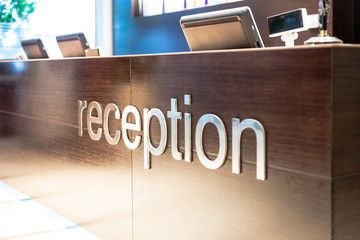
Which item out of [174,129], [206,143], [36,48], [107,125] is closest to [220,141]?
[206,143]

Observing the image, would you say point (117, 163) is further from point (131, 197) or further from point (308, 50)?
point (308, 50)

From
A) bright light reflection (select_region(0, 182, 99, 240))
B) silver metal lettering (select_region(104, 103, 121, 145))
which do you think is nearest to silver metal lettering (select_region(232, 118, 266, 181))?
silver metal lettering (select_region(104, 103, 121, 145))

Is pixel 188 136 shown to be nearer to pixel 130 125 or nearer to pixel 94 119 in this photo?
pixel 130 125

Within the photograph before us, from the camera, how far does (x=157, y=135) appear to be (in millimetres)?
2246

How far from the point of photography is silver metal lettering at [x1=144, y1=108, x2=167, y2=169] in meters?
2.19

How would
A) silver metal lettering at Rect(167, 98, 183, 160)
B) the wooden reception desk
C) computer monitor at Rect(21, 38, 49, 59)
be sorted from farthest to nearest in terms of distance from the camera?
computer monitor at Rect(21, 38, 49, 59)
silver metal lettering at Rect(167, 98, 183, 160)
the wooden reception desk

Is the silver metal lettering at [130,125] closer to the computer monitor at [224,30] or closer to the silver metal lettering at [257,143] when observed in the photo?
the computer monitor at [224,30]

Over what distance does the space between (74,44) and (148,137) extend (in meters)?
1.63

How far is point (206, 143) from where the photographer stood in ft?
6.45

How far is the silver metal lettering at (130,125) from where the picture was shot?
2365 millimetres

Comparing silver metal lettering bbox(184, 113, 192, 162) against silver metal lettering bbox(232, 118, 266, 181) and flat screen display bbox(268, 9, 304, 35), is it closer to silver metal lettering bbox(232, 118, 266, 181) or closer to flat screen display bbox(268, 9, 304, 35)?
silver metal lettering bbox(232, 118, 266, 181)

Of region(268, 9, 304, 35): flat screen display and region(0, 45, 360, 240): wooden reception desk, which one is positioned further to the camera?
region(268, 9, 304, 35): flat screen display

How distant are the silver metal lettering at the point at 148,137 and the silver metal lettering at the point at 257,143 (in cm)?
45

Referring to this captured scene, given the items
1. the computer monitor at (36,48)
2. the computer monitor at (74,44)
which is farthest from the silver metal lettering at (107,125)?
the computer monitor at (36,48)
